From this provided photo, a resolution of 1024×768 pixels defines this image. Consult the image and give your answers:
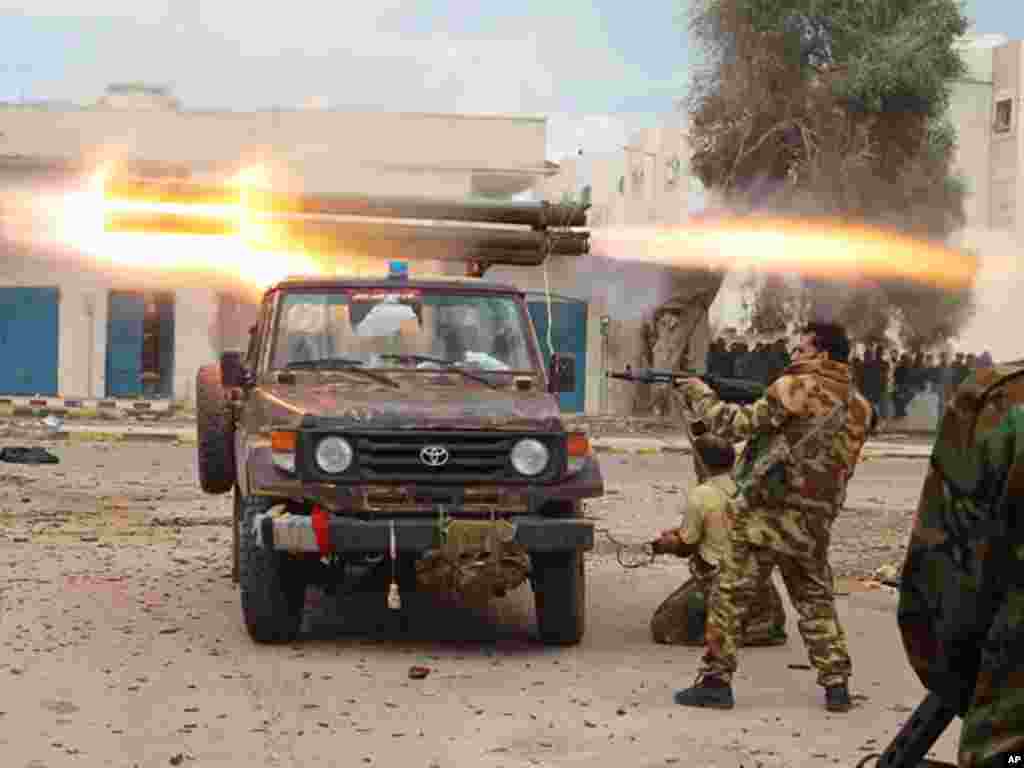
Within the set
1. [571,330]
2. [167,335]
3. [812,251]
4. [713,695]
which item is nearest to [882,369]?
[812,251]

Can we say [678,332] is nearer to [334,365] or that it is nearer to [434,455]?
[334,365]

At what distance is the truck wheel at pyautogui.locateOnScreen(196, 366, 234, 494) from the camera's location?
10.9m

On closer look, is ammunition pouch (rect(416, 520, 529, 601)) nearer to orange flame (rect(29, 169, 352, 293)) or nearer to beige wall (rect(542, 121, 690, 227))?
orange flame (rect(29, 169, 352, 293))

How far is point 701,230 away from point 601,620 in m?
18.8

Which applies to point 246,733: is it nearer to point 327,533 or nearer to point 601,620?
point 327,533

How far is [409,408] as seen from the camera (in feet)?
30.9

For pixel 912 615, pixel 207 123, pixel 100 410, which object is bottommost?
pixel 100 410

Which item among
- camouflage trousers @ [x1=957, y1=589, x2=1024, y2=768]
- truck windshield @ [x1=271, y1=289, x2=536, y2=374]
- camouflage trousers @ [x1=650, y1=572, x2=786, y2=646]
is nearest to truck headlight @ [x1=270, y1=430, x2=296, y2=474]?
truck windshield @ [x1=271, y1=289, x2=536, y2=374]

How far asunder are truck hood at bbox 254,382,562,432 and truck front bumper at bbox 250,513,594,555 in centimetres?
50

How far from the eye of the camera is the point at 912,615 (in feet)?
8.89

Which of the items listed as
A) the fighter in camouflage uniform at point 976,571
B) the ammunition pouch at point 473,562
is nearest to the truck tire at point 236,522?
the ammunition pouch at point 473,562

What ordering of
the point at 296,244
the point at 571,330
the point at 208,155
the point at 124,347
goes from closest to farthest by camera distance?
the point at 296,244
the point at 208,155
the point at 124,347
the point at 571,330

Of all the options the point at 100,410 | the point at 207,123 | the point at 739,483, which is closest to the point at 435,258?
the point at 739,483

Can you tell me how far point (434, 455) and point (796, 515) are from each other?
2121 mm
